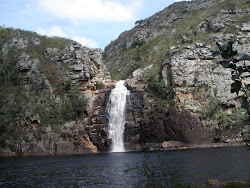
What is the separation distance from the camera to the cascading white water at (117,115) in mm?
42812

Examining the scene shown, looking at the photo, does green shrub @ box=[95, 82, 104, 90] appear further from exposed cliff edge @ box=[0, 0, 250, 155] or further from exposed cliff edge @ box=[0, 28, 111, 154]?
exposed cliff edge @ box=[0, 0, 250, 155]

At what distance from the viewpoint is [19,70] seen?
5297 centimetres

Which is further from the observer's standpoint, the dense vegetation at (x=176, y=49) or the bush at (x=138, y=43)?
the bush at (x=138, y=43)

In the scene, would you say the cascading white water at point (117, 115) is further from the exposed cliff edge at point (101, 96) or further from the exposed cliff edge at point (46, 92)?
the exposed cliff edge at point (46, 92)

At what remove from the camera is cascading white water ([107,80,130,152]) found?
140 feet

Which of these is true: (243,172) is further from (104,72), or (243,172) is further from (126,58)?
(126,58)

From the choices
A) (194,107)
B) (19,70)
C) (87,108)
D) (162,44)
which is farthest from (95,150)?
(162,44)

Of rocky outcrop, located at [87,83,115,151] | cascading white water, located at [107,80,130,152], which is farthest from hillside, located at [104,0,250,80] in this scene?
rocky outcrop, located at [87,83,115,151]

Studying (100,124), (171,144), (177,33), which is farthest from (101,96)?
(177,33)

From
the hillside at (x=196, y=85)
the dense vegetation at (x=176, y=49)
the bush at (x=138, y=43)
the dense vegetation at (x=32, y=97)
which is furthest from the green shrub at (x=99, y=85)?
the bush at (x=138, y=43)

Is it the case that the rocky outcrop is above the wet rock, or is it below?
above

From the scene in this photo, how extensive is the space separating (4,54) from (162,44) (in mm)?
43669

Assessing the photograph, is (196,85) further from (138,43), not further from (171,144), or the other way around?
(138,43)

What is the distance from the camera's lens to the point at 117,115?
152ft
